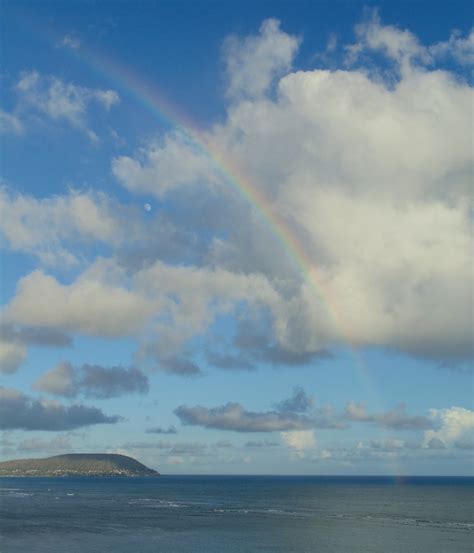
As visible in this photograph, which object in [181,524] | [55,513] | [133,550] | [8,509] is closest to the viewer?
[133,550]

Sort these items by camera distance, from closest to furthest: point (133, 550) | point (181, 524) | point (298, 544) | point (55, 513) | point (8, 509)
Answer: point (133, 550)
point (298, 544)
point (181, 524)
point (55, 513)
point (8, 509)

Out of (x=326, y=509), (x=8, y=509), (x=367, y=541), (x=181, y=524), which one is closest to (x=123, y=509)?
(x=8, y=509)

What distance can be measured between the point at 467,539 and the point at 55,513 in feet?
306

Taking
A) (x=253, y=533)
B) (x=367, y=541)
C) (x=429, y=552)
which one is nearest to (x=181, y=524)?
(x=253, y=533)

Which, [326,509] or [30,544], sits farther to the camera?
[326,509]

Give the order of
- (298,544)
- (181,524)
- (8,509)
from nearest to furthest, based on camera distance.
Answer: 1. (298,544)
2. (181,524)
3. (8,509)

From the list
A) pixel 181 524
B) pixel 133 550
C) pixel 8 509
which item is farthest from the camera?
pixel 8 509

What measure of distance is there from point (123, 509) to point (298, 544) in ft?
246

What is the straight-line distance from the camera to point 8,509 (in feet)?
513

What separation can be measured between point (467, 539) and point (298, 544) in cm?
3188

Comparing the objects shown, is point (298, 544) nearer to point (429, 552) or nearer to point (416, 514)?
point (429, 552)

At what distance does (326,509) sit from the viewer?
166 m

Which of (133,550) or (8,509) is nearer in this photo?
(133,550)

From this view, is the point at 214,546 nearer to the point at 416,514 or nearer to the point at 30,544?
the point at 30,544
